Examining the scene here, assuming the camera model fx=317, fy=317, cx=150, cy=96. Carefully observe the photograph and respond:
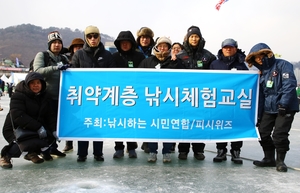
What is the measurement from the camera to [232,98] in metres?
3.99

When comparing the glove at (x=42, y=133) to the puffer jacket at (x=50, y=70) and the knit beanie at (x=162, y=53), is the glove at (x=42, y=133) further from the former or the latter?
the knit beanie at (x=162, y=53)

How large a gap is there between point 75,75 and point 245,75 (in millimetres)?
2155

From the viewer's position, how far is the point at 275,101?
371cm

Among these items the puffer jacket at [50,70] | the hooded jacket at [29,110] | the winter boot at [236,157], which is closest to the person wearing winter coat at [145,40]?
the puffer jacket at [50,70]

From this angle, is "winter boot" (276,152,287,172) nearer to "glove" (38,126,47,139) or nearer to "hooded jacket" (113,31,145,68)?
"hooded jacket" (113,31,145,68)

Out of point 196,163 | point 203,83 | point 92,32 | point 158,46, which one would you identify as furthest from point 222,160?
point 92,32

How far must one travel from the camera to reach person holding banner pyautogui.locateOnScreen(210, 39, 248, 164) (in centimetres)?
405

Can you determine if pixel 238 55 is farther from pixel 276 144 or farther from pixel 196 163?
pixel 196 163

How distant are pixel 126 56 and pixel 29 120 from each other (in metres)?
1.54

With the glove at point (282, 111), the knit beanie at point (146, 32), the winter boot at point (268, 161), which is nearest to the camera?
the glove at point (282, 111)

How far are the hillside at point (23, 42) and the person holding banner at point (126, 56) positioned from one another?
10631 cm

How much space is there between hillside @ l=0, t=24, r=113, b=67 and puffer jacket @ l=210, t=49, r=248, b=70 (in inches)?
4213

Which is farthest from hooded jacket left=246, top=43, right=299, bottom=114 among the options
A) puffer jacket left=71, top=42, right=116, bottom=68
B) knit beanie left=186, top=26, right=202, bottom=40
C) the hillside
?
the hillside

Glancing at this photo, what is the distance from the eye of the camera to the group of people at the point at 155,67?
3660 mm
